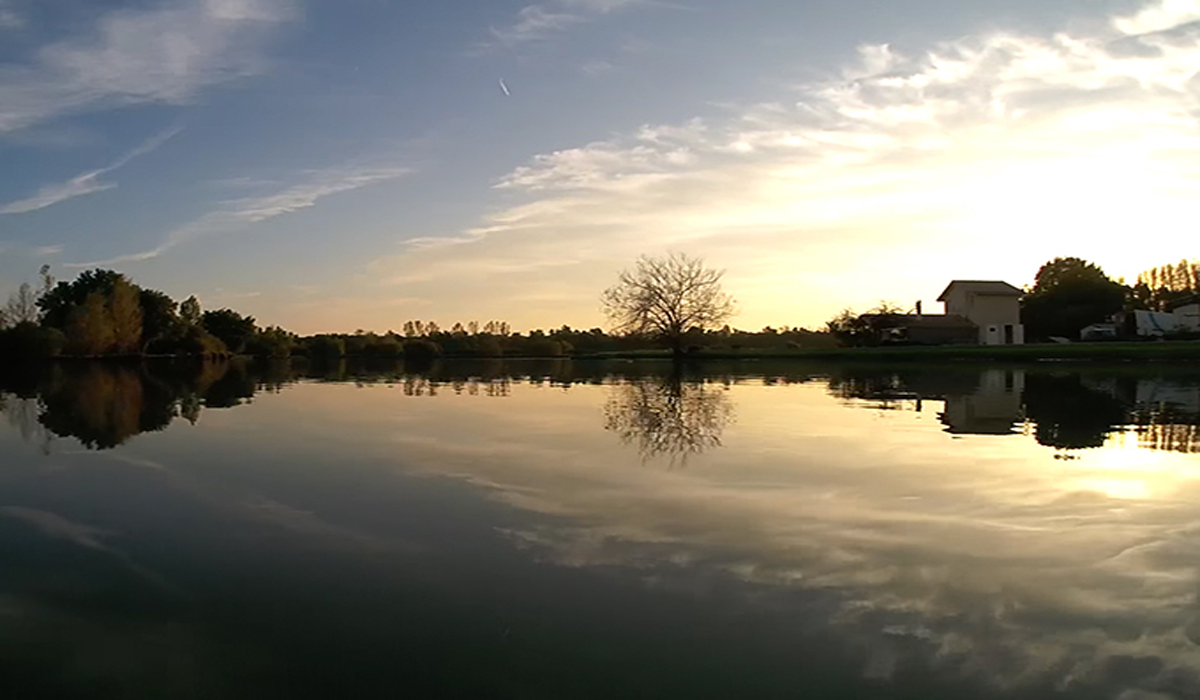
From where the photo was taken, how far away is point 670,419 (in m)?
19.3

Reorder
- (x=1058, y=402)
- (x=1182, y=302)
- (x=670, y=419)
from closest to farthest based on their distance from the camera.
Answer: (x=670, y=419) → (x=1058, y=402) → (x=1182, y=302)

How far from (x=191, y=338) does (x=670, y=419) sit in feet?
271

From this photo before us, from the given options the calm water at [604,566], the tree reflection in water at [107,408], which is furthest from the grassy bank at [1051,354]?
the tree reflection in water at [107,408]

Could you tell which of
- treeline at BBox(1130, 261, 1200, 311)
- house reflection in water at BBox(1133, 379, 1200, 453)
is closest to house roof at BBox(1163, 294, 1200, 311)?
treeline at BBox(1130, 261, 1200, 311)

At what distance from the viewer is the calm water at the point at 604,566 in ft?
15.9

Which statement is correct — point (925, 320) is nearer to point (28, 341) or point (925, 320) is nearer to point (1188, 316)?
point (1188, 316)

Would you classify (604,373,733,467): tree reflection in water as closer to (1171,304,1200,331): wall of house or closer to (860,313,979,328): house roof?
(860,313,979,328): house roof

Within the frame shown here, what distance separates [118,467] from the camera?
40.2 feet

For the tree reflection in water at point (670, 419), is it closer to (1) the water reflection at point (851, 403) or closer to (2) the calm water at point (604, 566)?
(1) the water reflection at point (851, 403)

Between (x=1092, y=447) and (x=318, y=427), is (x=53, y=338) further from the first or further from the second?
(x=1092, y=447)

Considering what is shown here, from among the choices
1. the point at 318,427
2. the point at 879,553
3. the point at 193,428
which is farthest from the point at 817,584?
the point at 193,428

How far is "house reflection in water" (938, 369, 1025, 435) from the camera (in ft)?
55.1

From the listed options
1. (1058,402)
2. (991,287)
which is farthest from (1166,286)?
(1058,402)

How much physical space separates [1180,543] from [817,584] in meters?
3.64
